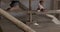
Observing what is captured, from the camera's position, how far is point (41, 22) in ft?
7.05

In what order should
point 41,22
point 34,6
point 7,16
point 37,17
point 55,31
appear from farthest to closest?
point 34,6
point 37,17
point 41,22
point 55,31
point 7,16

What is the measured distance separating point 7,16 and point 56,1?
375 cm

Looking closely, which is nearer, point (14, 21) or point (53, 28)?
point (14, 21)

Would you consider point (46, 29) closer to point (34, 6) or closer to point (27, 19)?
point (27, 19)

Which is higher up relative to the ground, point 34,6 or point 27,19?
point 27,19

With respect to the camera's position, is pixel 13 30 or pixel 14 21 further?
pixel 13 30

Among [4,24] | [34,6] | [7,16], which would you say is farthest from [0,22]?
[34,6]

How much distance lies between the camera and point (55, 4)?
14.7 ft

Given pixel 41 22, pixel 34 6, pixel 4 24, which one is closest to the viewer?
pixel 4 24

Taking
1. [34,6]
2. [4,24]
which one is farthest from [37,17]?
[34,6]

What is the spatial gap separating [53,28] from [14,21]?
3.50 ft

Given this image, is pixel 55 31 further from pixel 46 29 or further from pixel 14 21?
pixel 14 21

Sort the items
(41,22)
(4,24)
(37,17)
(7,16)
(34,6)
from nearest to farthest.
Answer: (7,16)
(4,24)
(41,22)
(37,17)
(34,6)

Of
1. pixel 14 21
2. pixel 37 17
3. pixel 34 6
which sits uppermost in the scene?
pixel 14 21
